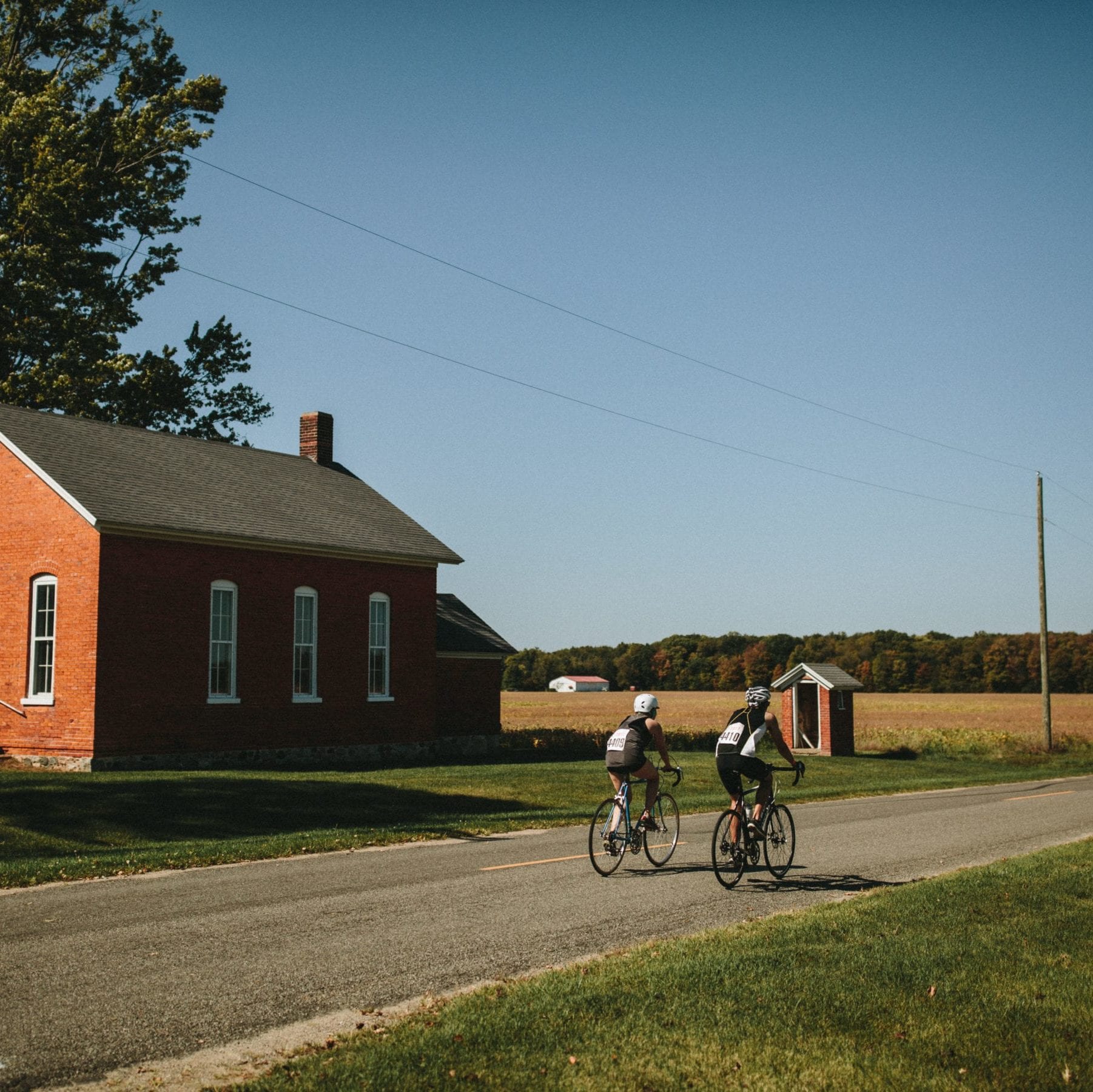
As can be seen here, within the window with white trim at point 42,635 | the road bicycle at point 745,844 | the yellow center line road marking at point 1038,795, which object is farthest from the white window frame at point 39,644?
the yellow center line road marking at point 1038,795

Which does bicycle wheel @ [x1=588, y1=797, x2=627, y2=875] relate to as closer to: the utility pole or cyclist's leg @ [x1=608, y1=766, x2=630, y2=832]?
cyclist's leg @ [x1=608, y1=766, x2=630, y2=832]

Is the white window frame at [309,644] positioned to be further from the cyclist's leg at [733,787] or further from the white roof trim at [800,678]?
the cyclist's leg at [733,787]

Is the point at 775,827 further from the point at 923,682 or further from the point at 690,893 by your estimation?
the point at 923,682

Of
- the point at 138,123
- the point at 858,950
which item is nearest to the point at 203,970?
the point at 858,950

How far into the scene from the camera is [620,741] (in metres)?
12.3

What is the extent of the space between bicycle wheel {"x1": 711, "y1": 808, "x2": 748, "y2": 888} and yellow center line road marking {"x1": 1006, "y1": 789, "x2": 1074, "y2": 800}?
15.9 m

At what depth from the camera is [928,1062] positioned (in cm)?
580

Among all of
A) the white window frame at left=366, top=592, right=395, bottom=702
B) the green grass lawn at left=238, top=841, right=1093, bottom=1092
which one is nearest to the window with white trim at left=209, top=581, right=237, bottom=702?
the white window frame at left=366, top=592, right=395, bottom=702

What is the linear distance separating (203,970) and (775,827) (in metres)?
6.62

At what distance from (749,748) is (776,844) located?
143 centimetres

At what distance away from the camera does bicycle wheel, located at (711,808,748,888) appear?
37.9ft

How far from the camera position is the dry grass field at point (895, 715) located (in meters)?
49.1

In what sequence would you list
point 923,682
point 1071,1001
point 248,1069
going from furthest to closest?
point 923,682 < point 1071,1001 < point 248,1069

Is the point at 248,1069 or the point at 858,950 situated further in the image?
the point at 858,950
